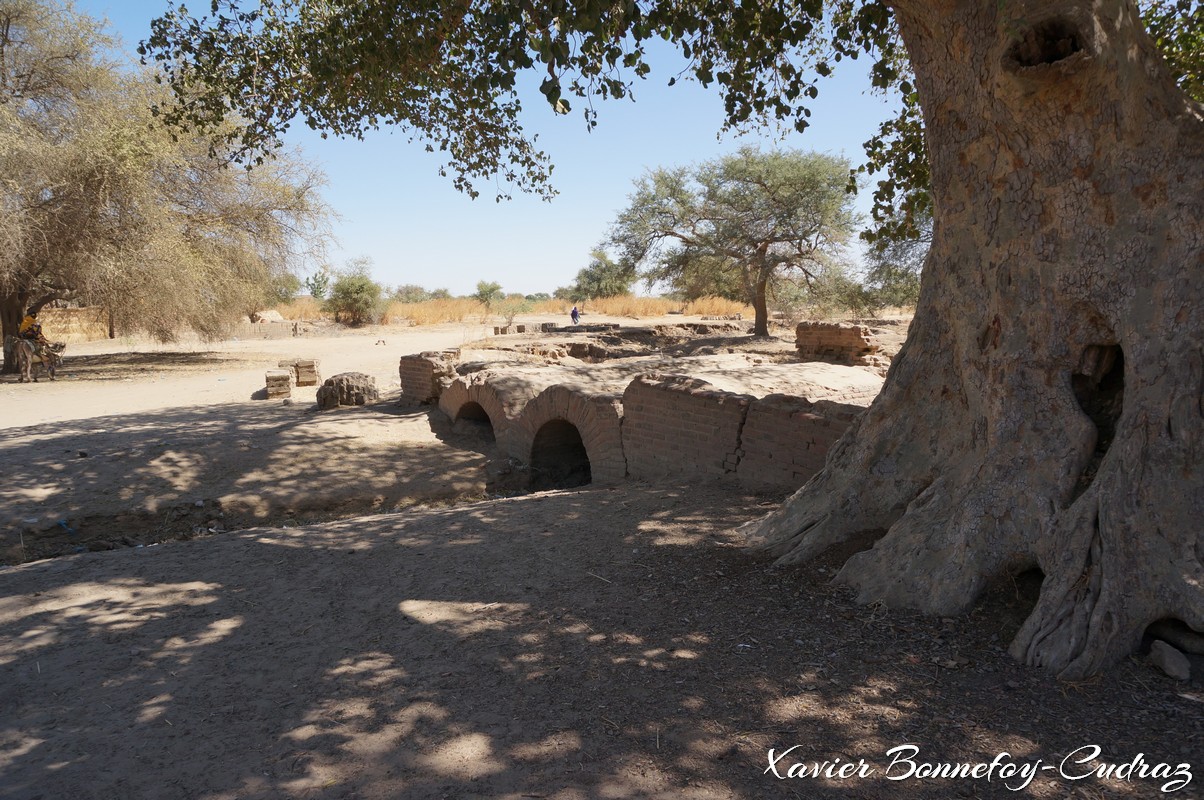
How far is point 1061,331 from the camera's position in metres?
3.55

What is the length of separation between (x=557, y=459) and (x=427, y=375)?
10.2ft

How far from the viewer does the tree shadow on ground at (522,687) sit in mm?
2664

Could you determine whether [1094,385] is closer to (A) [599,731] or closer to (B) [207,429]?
(A) [599,731]

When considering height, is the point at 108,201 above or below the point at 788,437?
above

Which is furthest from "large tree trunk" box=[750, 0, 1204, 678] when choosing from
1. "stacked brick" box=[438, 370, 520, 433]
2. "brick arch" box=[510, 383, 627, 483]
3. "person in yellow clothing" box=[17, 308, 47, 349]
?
"person in yellow clothing" box=[17, 308, 47, 349]

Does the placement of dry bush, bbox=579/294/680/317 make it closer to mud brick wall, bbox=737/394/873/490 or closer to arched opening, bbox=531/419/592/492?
arched opening, bbox=531/419/592/492

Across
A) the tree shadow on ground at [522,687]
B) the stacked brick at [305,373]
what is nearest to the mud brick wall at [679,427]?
the tree shadow on ground at [522,687]

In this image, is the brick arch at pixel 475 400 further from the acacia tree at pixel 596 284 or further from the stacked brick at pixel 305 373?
the acacia tree at pixel 596 284

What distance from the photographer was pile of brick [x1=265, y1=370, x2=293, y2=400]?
543 inches

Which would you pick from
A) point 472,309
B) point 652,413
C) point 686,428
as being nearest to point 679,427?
point 686,428

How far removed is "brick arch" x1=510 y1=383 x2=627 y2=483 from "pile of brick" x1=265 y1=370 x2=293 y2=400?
22.5 feet

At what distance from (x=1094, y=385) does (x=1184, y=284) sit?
605 mm

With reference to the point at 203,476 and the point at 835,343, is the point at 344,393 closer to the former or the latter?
the point at 203,476

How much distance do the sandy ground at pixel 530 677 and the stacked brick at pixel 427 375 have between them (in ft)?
16.7
